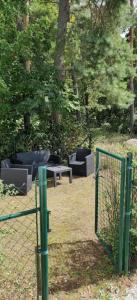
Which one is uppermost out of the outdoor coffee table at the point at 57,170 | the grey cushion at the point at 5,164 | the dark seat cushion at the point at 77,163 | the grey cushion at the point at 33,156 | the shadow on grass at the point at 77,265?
the grey cushion at the point at 33,156

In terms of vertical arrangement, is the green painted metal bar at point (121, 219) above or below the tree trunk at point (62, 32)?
below

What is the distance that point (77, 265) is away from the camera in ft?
17.2

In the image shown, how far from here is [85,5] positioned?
13.2 metres

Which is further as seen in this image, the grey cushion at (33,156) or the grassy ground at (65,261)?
the grey cushion at (33,156)

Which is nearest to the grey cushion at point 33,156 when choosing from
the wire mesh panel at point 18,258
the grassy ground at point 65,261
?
the grassy ground at point 65,261

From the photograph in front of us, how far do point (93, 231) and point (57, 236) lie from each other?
24.6 inches

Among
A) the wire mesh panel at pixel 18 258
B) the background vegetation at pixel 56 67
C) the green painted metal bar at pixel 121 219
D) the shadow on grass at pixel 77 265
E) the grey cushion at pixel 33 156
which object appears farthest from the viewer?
the background vegetation at pixel 56 67

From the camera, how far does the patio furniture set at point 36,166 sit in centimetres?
883

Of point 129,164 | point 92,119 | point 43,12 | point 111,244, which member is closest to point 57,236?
point 111,244

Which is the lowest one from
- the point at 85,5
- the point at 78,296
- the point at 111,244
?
the point at 78,296

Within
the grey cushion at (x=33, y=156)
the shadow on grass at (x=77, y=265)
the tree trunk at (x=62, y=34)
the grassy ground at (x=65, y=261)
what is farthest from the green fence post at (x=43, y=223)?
the tree trunk at (x=62, y=34)

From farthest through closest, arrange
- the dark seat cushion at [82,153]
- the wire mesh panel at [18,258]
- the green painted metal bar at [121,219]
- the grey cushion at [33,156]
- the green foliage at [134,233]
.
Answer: the dark seat cushion at [82,153] < the grey cushion at [33,156] < the green foliage at [134,233] < the green painted metal bar at [121,219] < the wire mesh panel at [18,258]

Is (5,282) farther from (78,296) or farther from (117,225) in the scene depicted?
(117,225)

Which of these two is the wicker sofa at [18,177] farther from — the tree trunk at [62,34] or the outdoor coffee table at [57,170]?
the tree trunk at [62,34]
